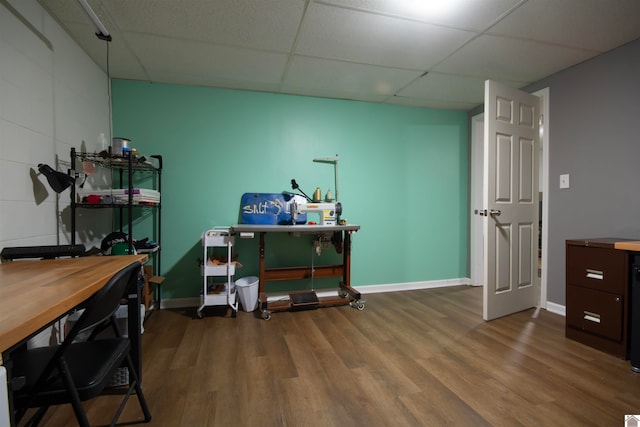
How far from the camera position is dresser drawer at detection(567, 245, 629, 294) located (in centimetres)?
188

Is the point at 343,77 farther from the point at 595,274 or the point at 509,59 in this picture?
the point at 595,274

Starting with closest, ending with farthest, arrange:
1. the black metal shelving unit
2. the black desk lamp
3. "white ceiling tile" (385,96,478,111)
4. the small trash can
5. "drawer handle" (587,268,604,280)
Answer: the black desk lamp
"drawer handle" (587,268,604,280)
the black metal shelving unit
the small trash can
"white ceiling tile" (385,96,478,111)

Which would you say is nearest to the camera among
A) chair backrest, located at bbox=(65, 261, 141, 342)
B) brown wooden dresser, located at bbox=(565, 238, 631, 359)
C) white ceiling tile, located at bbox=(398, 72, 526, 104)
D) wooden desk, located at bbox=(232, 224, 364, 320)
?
chair backrest, located at bbox=(65, 261, 141, 342)

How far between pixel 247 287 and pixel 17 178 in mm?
1793

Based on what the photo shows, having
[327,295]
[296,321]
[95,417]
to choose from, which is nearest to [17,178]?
[95,417]

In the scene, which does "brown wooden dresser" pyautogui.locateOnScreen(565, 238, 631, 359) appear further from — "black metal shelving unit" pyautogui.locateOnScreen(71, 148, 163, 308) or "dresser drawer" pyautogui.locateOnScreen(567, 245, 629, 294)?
"black metal shelving unit" pyautogui.locateOnScreen(71, 148, 163, 308)

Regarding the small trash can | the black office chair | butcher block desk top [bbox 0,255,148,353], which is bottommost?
the small trash can

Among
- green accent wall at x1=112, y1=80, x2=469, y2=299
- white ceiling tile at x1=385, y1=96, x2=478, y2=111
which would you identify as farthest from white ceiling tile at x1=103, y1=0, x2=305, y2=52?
white ceiling tile at x1=385, y1=96, x2=478, y2=111

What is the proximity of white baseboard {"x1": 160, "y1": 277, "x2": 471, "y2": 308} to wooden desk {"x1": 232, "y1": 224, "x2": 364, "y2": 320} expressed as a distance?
0.24 meters

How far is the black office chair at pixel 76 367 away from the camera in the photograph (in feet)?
2.78

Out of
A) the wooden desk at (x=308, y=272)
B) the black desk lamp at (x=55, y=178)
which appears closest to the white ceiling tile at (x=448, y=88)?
the wooden desk at (x=308, y=272)

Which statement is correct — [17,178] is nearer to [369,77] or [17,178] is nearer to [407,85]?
[369,77]

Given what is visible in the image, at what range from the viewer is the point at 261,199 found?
3.10 meters

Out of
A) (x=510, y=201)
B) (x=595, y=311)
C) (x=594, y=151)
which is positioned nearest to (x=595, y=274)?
(x=595, y=311)
